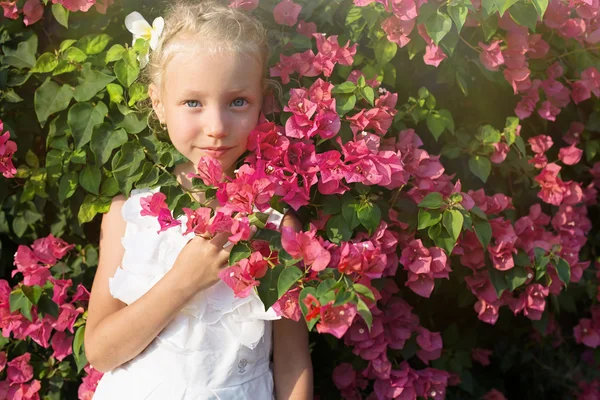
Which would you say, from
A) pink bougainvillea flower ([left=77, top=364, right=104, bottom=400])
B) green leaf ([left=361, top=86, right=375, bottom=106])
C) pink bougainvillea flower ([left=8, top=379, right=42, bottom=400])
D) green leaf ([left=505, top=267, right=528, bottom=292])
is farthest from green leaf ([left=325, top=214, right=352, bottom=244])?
pink bougainvillea flower ([left=8, top=379, right=42, bottom=400])

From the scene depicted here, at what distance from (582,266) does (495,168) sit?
378 millimetres

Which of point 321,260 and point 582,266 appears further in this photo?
point 582,266

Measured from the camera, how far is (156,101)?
5.24ft

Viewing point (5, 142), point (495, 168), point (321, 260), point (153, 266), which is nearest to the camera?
point (321, 260)

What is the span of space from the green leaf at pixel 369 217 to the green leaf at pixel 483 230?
0.24m

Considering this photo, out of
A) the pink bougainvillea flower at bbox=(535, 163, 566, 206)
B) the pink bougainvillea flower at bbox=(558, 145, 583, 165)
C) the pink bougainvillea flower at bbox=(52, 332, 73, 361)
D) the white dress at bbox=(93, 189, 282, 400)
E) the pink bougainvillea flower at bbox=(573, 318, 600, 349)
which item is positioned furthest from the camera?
the pink bougainvillea flower at bbox=(573, 318, 600, 349)

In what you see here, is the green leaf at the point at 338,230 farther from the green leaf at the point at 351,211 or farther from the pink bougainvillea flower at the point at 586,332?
the pink bougainvillea flower at the point at 586,332

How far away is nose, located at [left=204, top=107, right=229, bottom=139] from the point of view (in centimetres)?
145

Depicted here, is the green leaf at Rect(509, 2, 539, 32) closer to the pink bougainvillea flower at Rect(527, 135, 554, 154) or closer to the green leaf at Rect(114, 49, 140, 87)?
the pink bougainvillea flower at Rect(527, 135, 554, 154)


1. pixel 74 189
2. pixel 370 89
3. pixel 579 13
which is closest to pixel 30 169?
pixel 74 189

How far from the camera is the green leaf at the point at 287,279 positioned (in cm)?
131

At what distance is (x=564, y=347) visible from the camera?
2.65 metres

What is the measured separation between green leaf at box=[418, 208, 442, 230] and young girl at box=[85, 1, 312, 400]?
0.96ft

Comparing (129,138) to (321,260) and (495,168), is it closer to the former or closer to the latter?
(321,260)
